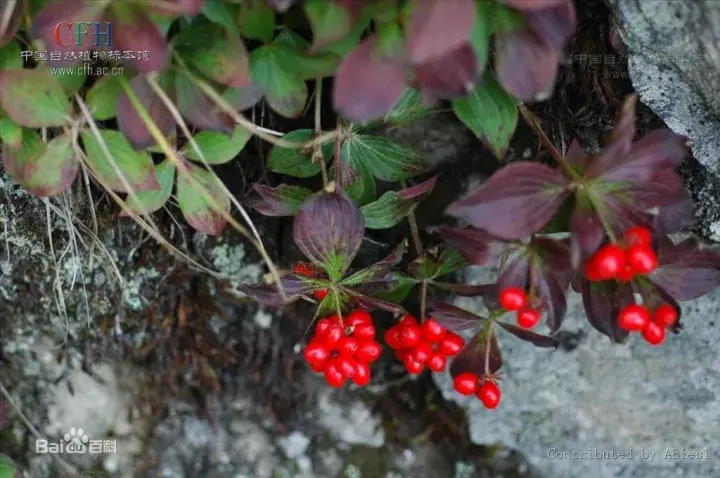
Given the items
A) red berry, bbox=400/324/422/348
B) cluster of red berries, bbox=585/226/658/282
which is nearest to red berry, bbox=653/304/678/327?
cluster of red berries, bbox=585/226/658/282

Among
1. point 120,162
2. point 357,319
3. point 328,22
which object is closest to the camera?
point 328,22

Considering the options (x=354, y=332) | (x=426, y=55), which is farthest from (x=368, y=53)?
(x=354, y=332)

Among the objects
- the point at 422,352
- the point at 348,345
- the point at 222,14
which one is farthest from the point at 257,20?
the point at 422,352

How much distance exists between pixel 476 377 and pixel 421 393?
2.02 ft

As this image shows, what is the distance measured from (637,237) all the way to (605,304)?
0.80 ft

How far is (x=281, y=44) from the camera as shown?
121 cm

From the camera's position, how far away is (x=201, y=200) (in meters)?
1.29

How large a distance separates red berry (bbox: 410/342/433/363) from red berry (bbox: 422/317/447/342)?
17 mm

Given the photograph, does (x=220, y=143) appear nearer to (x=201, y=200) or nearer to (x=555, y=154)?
(x=201, y=200)

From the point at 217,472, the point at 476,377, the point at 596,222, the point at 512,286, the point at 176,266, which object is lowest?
the point at 217,472

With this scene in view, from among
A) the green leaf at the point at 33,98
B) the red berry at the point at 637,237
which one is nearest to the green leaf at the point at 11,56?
the green leaf at the point at 33,98

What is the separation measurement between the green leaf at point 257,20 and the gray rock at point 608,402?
80 cm

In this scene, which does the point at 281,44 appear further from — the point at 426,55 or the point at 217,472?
the point at 217,472

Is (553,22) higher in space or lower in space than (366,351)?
higher
